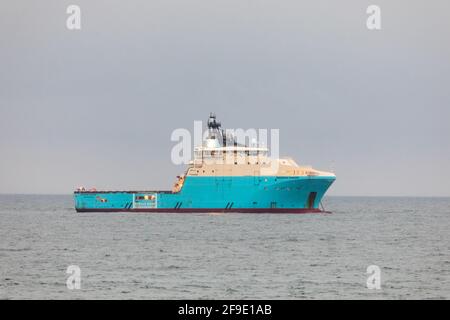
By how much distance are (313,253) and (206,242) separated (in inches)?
312

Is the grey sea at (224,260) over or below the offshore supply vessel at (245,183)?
below

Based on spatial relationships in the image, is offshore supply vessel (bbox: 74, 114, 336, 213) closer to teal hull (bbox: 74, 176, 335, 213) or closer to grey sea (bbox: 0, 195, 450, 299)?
teal hull (bbox: 74, 176, 335, 213)

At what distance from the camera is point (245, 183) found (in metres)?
75.0

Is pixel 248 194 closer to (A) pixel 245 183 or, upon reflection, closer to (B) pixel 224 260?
(A) pixel 245 183

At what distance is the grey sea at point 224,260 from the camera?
113 ft

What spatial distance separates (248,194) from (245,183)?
103cm

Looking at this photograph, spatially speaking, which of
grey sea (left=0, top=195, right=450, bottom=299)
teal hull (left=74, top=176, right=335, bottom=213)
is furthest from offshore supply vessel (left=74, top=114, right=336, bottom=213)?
grey sea (left=0, top=195, right=450, bottom=299)

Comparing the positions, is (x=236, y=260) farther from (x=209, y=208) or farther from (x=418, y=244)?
(x=209, y=208)

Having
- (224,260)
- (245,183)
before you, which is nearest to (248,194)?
(245,183)

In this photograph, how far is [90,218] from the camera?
263 feet

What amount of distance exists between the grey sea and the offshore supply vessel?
14.3 ft

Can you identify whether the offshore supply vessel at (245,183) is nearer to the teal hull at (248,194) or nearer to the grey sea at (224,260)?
the teal hull at (248,194)

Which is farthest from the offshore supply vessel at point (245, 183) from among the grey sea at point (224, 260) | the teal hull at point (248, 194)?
Result: the grey sea at point (224, 260)
